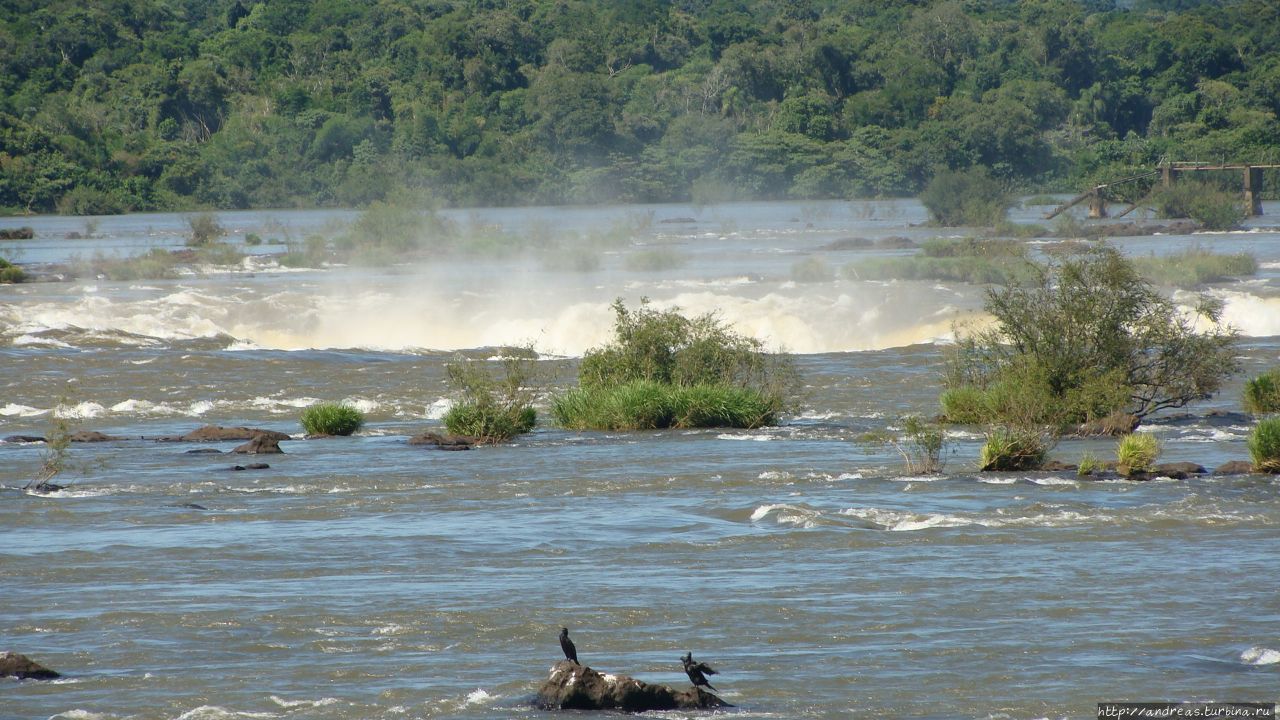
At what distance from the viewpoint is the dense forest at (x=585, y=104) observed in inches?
4195

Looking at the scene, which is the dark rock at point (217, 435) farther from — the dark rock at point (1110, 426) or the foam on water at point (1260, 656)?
the foam on water at point (1260, 656)

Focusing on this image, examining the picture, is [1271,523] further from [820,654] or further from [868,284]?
[868,284]

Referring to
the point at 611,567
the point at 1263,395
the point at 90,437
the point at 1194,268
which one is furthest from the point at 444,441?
the point at 1194,268

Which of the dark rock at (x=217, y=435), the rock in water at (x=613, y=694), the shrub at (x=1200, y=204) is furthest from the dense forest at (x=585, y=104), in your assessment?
the rock in water at (x=613, y=694)

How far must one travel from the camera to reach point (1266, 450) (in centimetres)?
2012

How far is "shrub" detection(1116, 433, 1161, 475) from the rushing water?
500 mm

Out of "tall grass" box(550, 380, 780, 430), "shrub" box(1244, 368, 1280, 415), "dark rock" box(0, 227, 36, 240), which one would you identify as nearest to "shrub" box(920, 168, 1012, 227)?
"dark rock" box(0, 227, 36, 240)

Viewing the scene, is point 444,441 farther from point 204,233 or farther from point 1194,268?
point 204,233

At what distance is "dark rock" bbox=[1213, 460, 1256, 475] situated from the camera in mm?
20109

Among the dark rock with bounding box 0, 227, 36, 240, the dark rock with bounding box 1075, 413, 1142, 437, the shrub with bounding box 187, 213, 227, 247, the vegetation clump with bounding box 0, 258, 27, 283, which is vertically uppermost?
the dark rock with bounding box 0, 227, 36, 240

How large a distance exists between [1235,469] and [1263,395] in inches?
260

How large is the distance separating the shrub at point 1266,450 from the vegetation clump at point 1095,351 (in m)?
3.74

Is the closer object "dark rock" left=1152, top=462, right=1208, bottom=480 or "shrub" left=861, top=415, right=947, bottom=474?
"dark rock" left=1152, top=462, right=1208, bottom=480

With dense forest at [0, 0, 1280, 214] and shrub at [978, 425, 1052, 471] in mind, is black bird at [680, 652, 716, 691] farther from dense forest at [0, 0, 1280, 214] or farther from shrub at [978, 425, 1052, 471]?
dense forest at [0, 0, 1280, 214]
